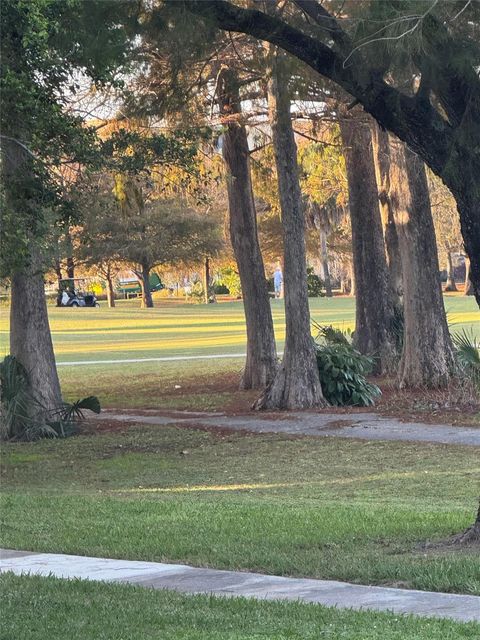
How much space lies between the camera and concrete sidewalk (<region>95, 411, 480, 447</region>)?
19.7 meters

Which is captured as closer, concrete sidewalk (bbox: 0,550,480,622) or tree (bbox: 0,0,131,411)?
concrete sidewalk (bbox: 0,550,480,622)

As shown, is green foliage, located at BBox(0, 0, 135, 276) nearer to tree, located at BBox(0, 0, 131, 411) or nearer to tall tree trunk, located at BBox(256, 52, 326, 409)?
tree, located at BBox(0, 0, 131, 411)

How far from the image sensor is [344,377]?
2461 centimetres

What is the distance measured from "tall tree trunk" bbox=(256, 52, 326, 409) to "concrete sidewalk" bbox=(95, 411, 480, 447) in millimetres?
795

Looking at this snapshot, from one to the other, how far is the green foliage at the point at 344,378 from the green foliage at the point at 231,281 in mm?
64410

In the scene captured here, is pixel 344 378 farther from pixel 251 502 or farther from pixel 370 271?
pixel 251 502

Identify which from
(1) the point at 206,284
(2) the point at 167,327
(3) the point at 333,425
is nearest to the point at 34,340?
(3) the point at 333,425

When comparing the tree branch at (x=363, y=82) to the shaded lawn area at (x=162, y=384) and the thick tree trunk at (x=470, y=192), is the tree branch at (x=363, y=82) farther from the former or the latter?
Answer: the shaded lawn area at (x=162, y=384)

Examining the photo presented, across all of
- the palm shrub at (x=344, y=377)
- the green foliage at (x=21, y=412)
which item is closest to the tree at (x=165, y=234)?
the palm shrub at (x=344, y=377)

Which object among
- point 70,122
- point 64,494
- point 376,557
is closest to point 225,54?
point 70,122

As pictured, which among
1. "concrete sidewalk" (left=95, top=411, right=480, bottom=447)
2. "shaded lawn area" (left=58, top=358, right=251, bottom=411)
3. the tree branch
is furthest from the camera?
"shaded lawn area" (left=58, top=358, right=251, bottom=411)

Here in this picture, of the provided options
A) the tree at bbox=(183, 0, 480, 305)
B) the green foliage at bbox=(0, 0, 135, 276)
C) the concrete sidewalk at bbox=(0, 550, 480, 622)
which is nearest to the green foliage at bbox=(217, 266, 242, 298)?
the green foliage at bbox=(0, 0, 135, 276)

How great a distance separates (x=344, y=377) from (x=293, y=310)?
177 cm

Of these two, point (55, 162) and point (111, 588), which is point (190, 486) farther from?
point (111, 588)
